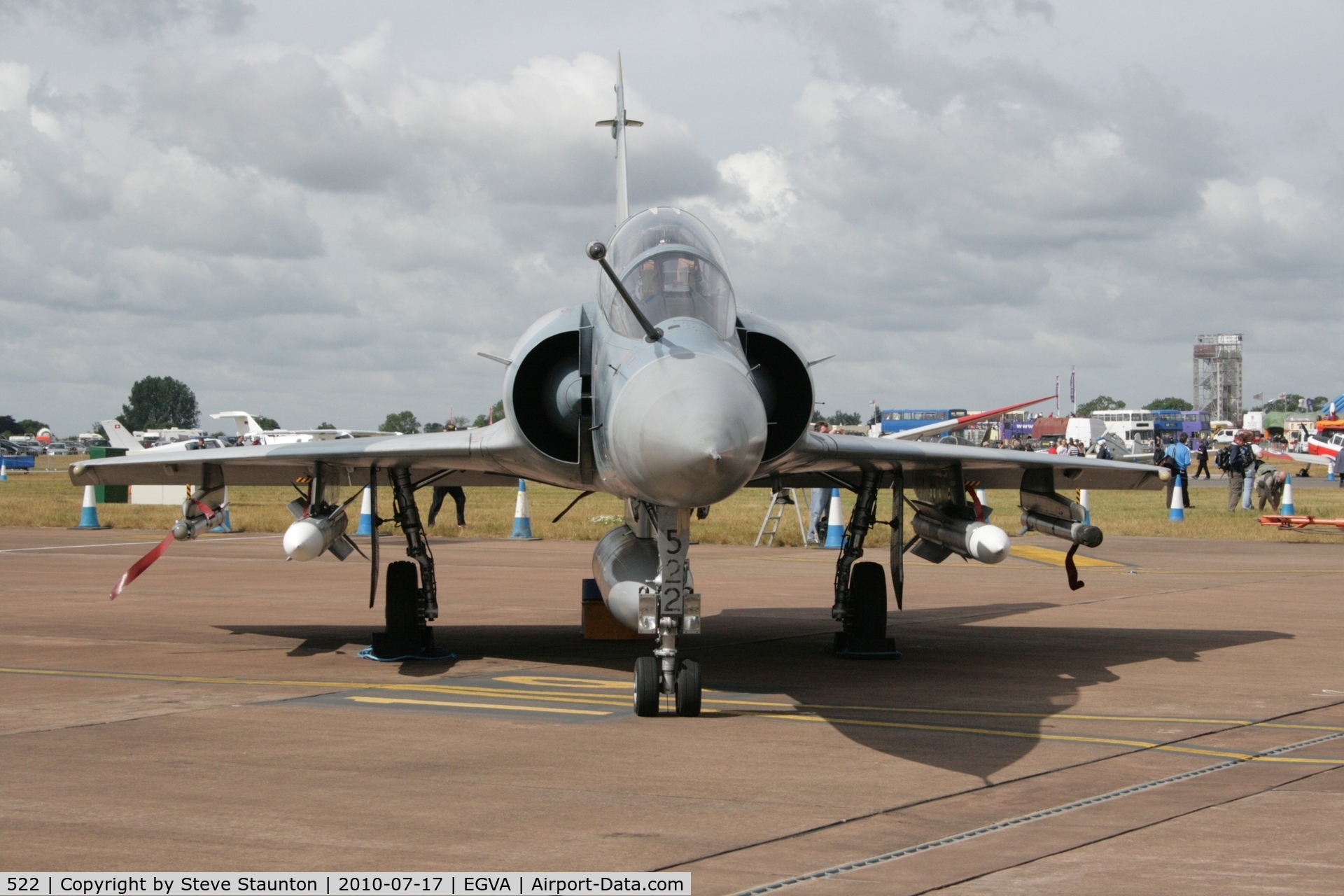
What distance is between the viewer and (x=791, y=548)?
23.8 metres

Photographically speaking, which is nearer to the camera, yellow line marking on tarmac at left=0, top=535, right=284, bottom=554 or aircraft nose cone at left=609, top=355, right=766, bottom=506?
aircraft nose cone at left=609, top=355, right=766, bottom=506

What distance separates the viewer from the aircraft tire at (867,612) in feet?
37.4

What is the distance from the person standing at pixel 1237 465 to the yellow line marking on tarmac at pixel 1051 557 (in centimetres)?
1076

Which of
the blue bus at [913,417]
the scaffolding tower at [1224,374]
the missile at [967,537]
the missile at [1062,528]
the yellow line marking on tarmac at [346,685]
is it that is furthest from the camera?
the scaffolding tower at [1224,374]

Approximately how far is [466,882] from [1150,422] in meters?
115

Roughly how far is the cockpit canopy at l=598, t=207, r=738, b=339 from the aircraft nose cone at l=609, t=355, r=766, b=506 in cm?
89

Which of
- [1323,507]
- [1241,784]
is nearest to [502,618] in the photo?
[1241,784]

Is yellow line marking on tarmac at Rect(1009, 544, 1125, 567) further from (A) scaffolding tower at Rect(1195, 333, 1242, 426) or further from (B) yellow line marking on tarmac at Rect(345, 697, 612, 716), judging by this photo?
(A) scaffolding tower at Rect(1195, 333, 1242, 426)

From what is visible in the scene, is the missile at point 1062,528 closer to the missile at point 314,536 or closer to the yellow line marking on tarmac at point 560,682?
the yellow line marking on tarmac at point 560,682

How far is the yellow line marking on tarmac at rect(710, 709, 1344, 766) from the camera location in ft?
22.4

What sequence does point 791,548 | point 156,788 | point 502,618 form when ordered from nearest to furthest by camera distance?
1. point 156,788
2. point 502,618
3. point 791,548

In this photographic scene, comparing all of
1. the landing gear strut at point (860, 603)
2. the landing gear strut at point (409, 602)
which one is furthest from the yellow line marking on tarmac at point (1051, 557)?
the landing gear strut at point (409, 602)

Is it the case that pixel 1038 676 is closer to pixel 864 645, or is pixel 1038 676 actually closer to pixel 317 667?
pixel 864 645

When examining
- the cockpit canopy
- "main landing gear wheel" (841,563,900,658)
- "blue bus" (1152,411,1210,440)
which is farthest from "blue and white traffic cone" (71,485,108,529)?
"blue bus" (1152,411,1210,440)
